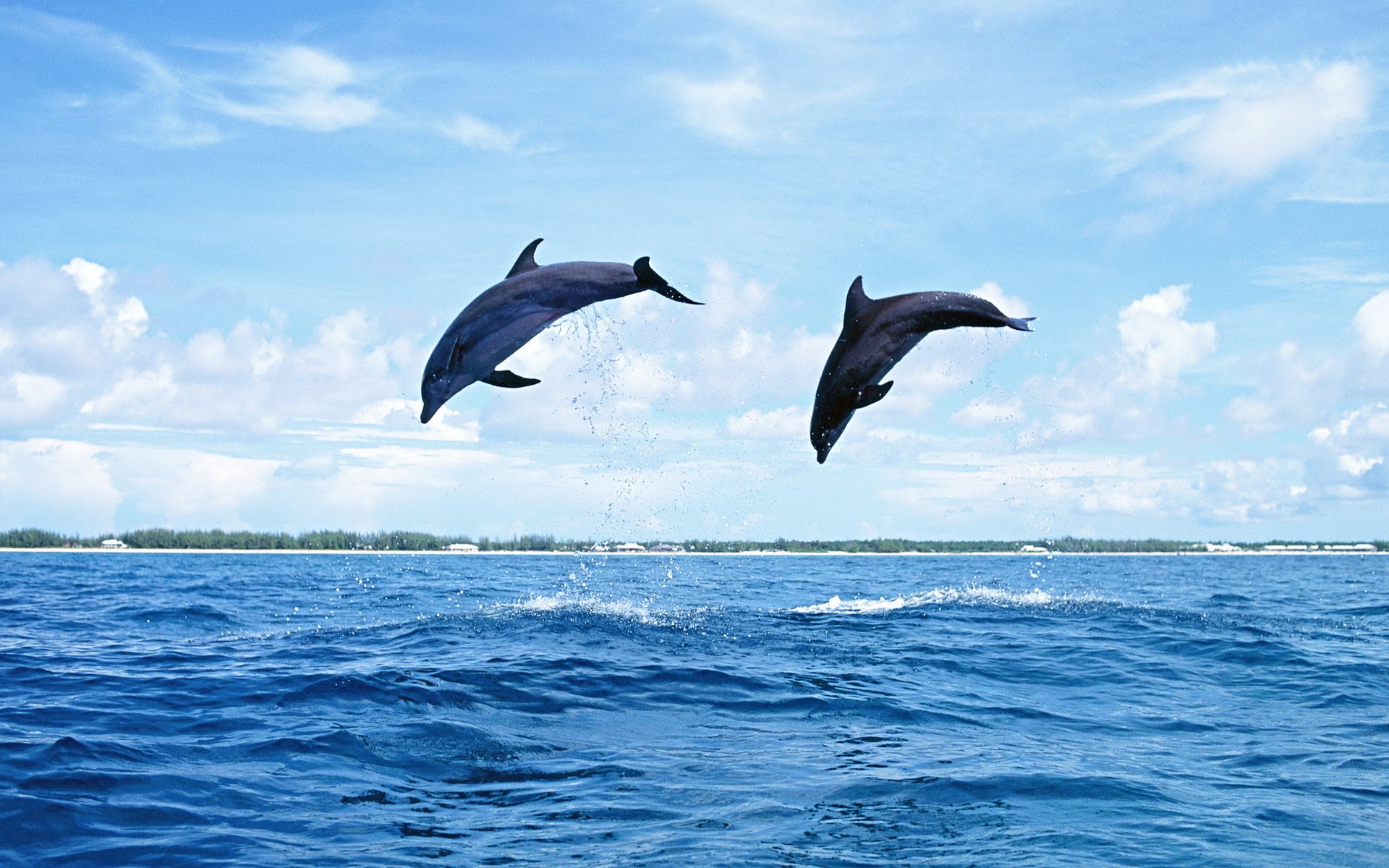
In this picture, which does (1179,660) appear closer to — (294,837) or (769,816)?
(769,816)

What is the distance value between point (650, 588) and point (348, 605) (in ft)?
34.3

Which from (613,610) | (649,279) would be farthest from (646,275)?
(613,610)

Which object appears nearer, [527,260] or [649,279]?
[649,279]

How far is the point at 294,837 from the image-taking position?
8836 mm

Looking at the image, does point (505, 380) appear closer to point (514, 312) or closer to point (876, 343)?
point (514, 312)

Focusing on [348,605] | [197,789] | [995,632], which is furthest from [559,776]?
[348,605]

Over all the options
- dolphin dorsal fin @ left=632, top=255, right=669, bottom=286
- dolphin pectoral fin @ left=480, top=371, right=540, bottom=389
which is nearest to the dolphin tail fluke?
dolphin dorsal fin @ left=632, top=255, right=669, bottom=286

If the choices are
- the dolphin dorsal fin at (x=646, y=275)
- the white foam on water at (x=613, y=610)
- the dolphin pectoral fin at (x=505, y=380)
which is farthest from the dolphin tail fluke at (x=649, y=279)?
the white foam on water at (x=613, y=610)

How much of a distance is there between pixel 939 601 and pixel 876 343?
1048 inches

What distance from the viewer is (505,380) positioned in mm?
8398

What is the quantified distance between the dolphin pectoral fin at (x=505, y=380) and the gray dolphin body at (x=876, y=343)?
2.32m

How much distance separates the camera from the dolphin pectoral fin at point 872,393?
24.9ft

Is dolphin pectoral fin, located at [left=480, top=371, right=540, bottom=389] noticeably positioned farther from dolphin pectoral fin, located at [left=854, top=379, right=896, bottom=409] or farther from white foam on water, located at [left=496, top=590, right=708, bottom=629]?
white foam on water, located at [left=496, top=590, right=708, bottom=629]

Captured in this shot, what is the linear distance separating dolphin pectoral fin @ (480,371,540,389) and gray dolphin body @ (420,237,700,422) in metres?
0.15
